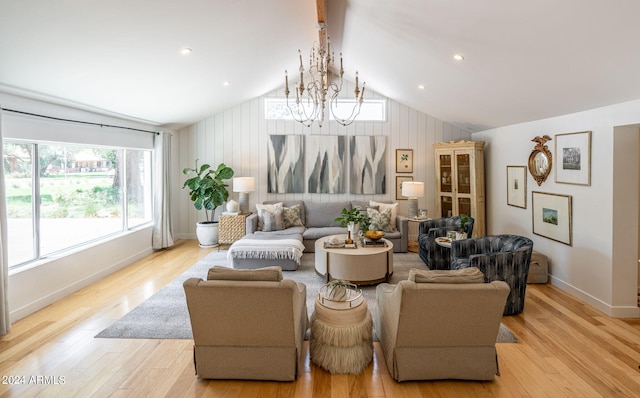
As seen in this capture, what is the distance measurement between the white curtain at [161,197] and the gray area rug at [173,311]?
4.64 ft

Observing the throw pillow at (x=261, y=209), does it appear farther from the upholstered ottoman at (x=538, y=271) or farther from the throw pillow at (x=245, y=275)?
the upholstered ottoman at (x=538, y=271)

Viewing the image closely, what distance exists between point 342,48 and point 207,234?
409 cm

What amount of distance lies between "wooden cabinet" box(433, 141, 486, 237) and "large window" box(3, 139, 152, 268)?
559 cm

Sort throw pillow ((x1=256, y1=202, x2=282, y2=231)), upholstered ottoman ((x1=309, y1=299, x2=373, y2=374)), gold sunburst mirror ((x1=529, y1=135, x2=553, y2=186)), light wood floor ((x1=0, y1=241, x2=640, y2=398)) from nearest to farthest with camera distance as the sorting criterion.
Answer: light wood floor ((x1=0, y1=241, x2=640, y2=398)) → upholstered ottoman ((x1=309, y1=299, x2=373, y2=374)) → gold sunburst mirror ((x1=529, y1=135, x2=553, y2=186)) → throw pillow ((x1=256, y1=202, x2=282, y2=231))

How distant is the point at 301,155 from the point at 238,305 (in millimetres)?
5212

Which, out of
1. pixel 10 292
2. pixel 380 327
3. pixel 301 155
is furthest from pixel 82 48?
pixel 301 155

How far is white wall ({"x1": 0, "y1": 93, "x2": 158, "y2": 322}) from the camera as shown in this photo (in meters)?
3.75

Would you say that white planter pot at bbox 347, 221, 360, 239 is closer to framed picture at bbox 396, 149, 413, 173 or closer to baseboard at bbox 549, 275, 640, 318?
framed picture at bbox 396, 149, 413, 173

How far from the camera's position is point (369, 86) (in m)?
7.20

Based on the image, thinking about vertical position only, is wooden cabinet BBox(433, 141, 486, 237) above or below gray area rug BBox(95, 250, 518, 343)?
above

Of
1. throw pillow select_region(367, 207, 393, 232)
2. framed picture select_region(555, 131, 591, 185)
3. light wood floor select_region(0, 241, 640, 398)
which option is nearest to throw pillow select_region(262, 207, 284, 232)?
throw pillow select_region(367, 207, 393, 232)

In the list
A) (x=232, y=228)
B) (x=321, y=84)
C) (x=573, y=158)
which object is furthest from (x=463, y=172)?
(x=232, y=228)

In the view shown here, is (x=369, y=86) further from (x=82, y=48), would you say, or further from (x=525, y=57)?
(x=82, y=48)

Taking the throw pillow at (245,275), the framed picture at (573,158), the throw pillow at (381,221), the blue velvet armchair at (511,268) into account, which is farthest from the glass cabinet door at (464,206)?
the throw pillow at (245,275)
